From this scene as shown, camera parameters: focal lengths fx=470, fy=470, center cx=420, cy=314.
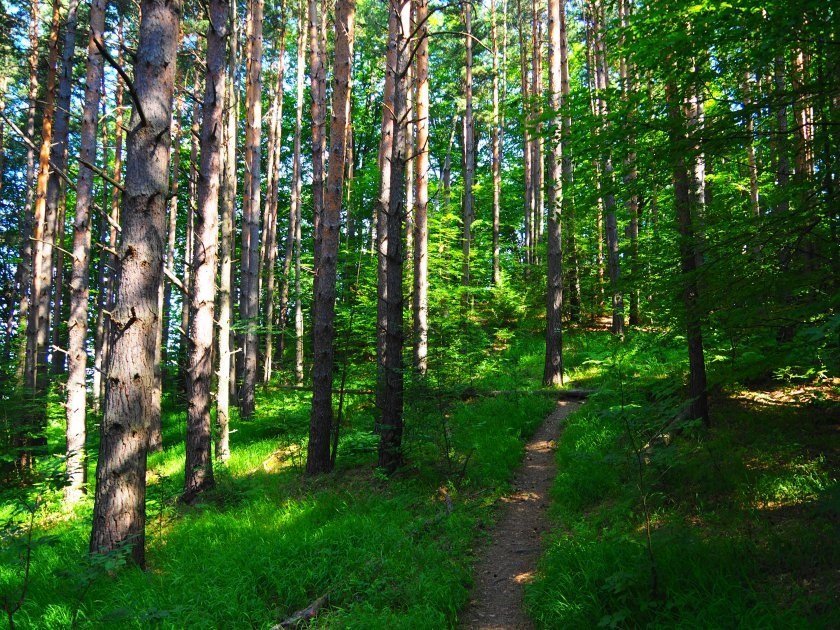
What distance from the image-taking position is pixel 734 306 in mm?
4453

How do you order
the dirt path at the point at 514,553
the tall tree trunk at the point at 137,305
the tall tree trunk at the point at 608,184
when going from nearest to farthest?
1. the dirt path at the point at 514,553
2. the tall tree trunk at the point at 137,305
3. the tall tree trunk at the point at 608,184

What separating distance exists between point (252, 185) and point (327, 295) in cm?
682

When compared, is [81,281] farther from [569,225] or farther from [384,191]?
[569,225]

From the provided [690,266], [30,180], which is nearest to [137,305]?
[690,266]

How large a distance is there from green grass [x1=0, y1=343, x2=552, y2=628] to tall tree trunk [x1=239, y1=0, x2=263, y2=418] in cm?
482

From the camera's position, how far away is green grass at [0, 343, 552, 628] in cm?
368

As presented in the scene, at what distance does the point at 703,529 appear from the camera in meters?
4.15

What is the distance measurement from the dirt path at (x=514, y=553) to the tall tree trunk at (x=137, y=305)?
3.03 m

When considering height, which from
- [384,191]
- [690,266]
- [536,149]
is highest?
[536,149]

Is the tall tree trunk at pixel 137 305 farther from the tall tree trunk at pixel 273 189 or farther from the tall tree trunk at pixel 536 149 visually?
the tall tree trunk at pixel 536 149

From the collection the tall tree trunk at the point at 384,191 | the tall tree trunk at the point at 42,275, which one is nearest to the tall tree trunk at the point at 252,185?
the tall tree trunk at the point at 384,191

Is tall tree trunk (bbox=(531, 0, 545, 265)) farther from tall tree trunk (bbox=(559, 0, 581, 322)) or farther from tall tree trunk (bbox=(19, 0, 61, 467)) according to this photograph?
tall tree trunk (bbox=(19, 0, 61, 467))

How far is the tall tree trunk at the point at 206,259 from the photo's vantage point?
6.76 meters

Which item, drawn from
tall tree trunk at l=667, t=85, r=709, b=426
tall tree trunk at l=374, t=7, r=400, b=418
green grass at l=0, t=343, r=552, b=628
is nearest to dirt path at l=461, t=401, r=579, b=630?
green grass at l=0, t=343, r=552, b=628
